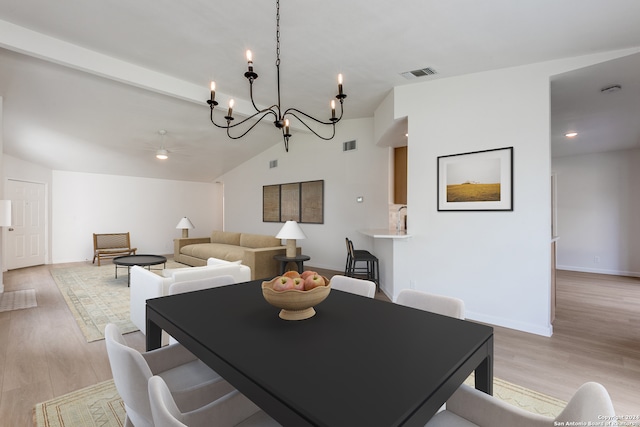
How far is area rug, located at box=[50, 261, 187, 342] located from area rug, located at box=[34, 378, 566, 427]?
1067 millimetres

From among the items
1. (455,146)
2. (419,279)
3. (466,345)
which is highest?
(455,146)

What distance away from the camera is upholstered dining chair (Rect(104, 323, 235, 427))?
39.1 inches

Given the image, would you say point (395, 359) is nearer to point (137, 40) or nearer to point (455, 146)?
point (455, 146)

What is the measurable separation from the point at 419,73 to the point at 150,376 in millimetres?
3843

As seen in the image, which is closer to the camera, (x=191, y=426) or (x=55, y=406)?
(x=191, y=426)

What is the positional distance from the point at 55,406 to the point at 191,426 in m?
1.71

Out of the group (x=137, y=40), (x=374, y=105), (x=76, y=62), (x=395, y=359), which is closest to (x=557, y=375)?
(x=395, y=359)

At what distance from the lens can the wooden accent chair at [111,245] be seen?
7.28m

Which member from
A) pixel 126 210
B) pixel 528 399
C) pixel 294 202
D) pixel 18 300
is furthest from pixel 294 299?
pixel 126 210

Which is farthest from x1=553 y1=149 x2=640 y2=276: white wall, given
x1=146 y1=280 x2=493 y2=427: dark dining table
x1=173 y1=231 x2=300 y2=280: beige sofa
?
x1=146 y1=280 x2=493 y2=427: dark dining table

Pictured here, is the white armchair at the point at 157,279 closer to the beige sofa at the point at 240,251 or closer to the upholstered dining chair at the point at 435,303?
the beige sofa at the point at 240,251

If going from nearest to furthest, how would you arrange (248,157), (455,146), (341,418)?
(341,418) → (455,146) → (248,157)

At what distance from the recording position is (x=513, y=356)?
264 cm

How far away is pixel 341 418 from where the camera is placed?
2.35ft
